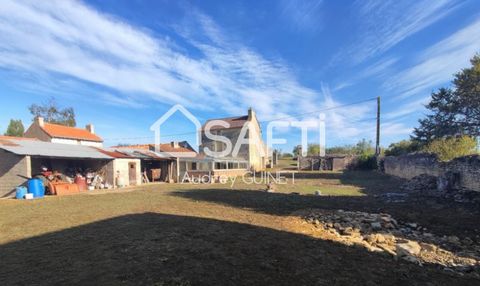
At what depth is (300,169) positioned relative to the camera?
118 feet

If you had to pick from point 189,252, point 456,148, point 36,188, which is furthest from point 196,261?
point 456,148

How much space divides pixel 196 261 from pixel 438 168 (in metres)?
14.5

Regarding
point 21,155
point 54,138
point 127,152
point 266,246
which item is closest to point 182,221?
point 266,246

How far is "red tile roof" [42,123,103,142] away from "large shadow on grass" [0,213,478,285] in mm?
29306

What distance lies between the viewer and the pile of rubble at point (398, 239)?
15.5ft

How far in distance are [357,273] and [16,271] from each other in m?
5.23

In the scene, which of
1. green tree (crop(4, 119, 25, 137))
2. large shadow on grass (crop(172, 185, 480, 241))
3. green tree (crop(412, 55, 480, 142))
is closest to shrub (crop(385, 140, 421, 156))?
green tree (crop(412, 55, 480, 142))

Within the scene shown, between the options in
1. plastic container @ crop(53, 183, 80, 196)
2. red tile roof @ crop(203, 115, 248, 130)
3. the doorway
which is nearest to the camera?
plastic container @ crop(53, 183, 80, 196)

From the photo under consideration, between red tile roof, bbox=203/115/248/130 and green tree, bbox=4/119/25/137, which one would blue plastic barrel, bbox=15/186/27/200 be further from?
green tree, bbox=4/119/25/137

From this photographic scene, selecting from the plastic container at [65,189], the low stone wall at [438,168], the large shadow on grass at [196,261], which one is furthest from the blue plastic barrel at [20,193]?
the low stone wall at [438,168]

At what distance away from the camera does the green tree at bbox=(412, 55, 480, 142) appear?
2122 cm

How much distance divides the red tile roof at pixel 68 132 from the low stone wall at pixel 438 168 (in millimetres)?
34539

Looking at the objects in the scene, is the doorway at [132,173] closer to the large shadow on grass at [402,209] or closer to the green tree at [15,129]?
the large shadow on grass at [402,209]

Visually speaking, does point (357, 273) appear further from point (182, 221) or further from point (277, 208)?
point (277, 208)
